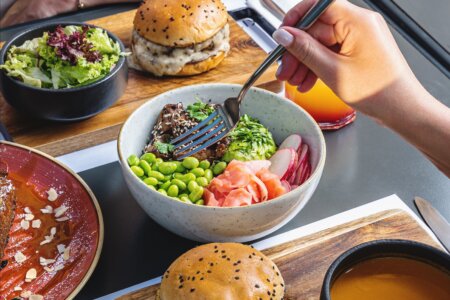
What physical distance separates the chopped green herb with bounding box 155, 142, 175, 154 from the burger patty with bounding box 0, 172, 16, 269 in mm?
379

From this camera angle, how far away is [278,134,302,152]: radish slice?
1.65 metres

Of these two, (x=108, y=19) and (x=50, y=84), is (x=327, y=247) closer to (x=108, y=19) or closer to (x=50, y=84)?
(x=50, y=84)

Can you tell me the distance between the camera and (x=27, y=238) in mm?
1545

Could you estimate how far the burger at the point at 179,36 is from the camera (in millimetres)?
2049

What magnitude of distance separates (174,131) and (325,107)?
0.48m

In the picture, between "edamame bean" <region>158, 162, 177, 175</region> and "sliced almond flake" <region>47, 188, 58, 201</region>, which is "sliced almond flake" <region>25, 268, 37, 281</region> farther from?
"edamame bean" <region>158, 162, 177, 175</region>

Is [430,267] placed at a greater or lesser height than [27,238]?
greater

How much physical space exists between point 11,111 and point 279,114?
0.87 m

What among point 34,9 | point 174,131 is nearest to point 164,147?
point 174,131

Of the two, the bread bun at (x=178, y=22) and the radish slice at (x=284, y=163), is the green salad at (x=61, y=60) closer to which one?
the bread bun at (x=178, y=22)

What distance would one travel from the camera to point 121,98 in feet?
6.75

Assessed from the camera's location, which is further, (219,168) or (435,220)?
(219,168)

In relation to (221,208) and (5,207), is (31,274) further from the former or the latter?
(221,208)

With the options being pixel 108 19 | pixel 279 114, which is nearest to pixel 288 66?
pixel 279 114
